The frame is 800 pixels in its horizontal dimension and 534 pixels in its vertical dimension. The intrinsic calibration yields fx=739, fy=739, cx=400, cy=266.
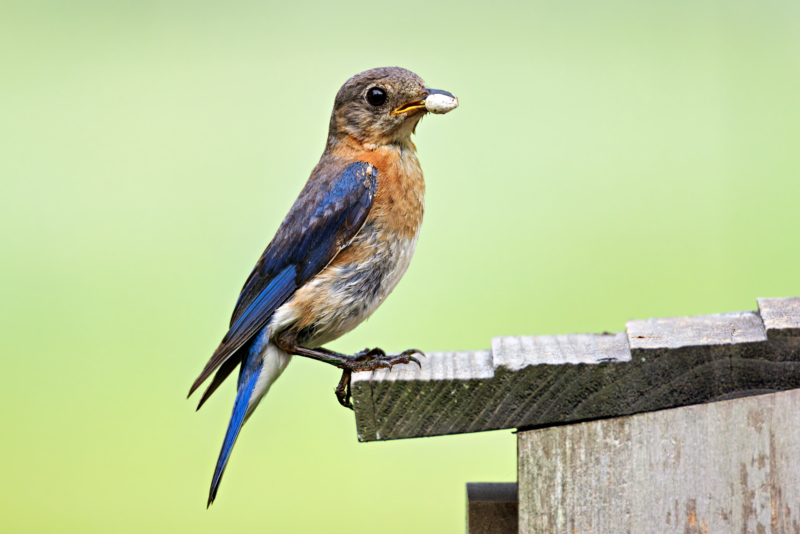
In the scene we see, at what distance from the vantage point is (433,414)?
4.99ft

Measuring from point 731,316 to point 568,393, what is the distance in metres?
0.50

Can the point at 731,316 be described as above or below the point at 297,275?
below

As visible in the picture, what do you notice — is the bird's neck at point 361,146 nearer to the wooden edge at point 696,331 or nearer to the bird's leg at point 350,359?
the bird's leg at point 350,359

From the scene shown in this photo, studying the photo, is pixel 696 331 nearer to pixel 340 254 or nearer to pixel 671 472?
pixel 671 472

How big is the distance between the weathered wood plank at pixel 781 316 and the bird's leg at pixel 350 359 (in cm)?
72

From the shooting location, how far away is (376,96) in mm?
2137

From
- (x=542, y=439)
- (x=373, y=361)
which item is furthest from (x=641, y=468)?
(x=373, y=361)

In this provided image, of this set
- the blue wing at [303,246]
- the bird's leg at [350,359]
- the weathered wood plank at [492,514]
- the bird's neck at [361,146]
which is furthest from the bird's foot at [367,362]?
the bird's neck at [361,146]

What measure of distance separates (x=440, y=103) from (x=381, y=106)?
240mm

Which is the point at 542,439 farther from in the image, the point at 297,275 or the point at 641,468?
the point at 297,275

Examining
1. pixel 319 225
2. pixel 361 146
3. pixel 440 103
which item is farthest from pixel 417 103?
pixel 319 225

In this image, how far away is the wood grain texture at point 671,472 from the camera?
4.81 feet

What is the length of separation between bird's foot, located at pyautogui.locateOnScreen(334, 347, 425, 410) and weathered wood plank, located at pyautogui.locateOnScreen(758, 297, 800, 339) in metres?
0.72

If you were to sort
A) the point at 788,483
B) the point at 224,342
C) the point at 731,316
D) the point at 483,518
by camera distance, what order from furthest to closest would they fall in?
the point at 224,342, the point at 483,518, the point at 731,316, the point at 788,483
